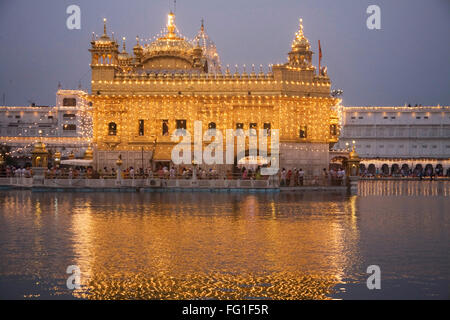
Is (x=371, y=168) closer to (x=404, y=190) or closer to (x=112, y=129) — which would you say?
(x=404, y=190)

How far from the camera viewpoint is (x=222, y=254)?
12289 mm

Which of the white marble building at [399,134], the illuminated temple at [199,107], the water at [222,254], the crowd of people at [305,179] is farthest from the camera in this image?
the white marble building at [399,134]

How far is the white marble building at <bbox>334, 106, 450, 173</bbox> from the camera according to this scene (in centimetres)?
8412

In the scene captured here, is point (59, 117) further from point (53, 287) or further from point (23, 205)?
point (53, 287)

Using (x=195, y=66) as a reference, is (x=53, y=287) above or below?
below

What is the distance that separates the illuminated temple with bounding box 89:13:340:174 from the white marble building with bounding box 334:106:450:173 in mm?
41232

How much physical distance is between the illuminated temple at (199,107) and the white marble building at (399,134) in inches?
1623

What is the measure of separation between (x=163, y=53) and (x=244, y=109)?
27.0 ft

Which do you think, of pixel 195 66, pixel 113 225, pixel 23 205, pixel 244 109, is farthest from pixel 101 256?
pixel 195 66

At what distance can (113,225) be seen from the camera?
16.8 m

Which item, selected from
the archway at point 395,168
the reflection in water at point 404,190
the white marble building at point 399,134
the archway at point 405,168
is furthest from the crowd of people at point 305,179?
the archway at point 395,168

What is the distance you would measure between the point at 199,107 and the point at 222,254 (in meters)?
32.0

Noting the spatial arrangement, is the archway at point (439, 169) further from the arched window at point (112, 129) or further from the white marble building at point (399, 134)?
the arched window at point (112, 129)

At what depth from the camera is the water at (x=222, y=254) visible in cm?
944
